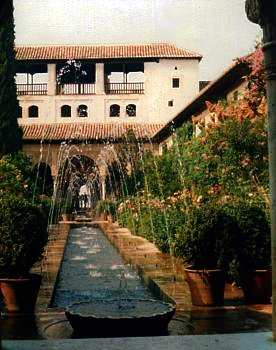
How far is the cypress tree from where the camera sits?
30125 mm

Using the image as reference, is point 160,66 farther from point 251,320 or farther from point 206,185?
point 251,320

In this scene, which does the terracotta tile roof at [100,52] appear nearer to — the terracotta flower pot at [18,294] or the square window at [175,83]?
the square window at [175,83]

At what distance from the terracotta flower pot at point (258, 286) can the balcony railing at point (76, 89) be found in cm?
3852

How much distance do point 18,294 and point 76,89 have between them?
130 feet

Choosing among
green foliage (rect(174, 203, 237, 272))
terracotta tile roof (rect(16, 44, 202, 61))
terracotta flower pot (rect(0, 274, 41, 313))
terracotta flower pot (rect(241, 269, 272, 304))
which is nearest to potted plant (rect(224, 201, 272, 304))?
terracotta flower pot (rect(241, 269, 272, 304))

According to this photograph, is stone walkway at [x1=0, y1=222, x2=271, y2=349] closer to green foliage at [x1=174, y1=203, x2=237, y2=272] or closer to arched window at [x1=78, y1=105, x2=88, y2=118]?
green foliage at [x1=174, y1=203, x2=237, y2=272]

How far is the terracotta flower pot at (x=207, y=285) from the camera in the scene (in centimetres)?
641

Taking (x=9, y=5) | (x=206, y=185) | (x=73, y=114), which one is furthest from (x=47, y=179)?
(x=9, y=5)

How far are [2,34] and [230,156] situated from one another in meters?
19.9

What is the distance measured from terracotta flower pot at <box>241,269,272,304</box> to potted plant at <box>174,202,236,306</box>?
0.87 ft

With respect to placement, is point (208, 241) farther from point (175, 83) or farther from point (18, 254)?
point (175, 83)

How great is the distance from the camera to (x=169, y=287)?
7.48 meters

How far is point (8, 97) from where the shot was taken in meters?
31.0

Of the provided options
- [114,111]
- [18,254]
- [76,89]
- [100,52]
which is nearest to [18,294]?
Answer: [18,254]
